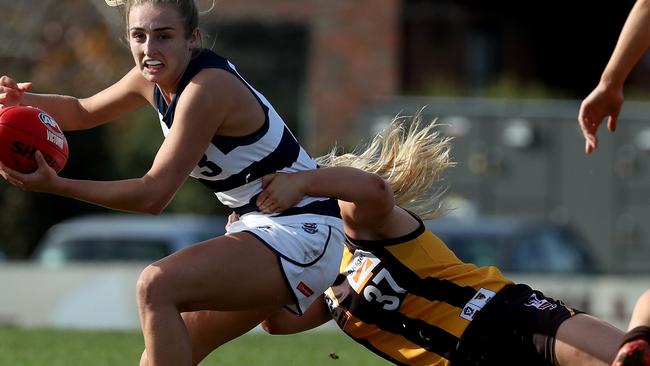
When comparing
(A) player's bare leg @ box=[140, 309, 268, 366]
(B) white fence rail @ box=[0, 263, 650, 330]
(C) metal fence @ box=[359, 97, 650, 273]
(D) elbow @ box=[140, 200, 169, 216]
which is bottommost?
(C) metal fence @ box=[359, 97, 650, 273]

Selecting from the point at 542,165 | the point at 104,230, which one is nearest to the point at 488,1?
the point at 542,165

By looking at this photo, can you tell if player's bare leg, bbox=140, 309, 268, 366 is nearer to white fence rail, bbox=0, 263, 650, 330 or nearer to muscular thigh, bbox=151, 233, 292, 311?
muscular thigh, bbox=151, 233, 292, 311

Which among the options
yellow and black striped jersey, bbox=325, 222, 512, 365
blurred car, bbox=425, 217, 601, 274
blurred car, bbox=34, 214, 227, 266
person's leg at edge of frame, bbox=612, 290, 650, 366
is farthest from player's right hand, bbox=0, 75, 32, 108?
blurred car, bbox=34, 214, 227, 266

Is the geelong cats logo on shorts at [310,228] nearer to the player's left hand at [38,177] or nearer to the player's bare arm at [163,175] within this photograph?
the player's bare arm at [163,175]

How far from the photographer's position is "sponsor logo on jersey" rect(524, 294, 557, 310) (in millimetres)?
5434

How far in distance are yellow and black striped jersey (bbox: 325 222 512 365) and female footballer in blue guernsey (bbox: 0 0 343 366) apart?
27cm

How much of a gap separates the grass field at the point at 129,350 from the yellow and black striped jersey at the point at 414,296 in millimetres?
1079

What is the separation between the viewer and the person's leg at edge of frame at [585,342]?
5117 millimetres

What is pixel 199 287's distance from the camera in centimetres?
498

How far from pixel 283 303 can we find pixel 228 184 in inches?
19.4

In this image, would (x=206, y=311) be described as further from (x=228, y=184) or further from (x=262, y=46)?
(x=262, y=46)

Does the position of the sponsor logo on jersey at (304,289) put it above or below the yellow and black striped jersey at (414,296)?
above

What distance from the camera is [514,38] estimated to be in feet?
88.2

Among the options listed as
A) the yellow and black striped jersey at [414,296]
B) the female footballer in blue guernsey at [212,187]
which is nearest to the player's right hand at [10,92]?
the female footballer in blue guernsey at [212,187]
